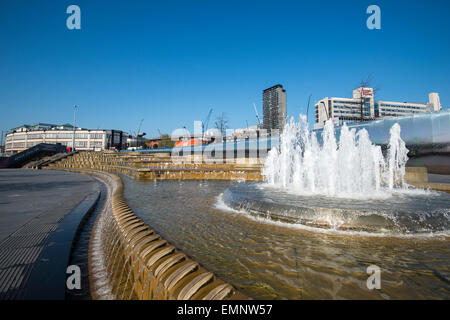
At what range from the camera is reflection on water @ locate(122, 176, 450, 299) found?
97.2 inches

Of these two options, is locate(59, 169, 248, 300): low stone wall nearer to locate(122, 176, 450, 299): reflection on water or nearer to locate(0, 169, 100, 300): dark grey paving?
locate(0, 169, 100, 300): dark grey paving

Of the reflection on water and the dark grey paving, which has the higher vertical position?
the dark grey paving

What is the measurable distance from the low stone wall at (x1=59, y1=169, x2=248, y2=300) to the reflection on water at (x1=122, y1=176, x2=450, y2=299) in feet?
2.03

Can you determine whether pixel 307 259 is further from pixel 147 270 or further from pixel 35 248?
pixel 35 248

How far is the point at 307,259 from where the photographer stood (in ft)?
10.8

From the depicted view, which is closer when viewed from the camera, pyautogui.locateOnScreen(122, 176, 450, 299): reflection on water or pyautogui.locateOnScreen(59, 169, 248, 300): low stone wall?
pyautogui.locateOnScreen(59, 169, 248, 300): low stone wall

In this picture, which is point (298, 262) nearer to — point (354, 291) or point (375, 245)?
point (354, 291)

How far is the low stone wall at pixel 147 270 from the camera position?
77.9 inches

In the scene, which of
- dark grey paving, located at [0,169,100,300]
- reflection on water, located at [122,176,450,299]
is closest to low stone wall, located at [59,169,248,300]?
dark grey paving, located at [0,169,100,300]

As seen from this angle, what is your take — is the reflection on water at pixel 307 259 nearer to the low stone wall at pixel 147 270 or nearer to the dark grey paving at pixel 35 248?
the low stone wall at pixel 147 270

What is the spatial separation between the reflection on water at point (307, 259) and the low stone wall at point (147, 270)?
618mm
